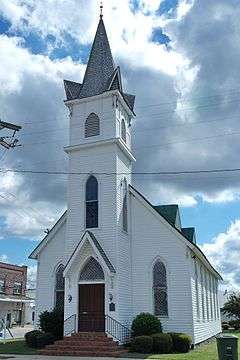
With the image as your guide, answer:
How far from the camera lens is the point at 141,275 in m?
25.8

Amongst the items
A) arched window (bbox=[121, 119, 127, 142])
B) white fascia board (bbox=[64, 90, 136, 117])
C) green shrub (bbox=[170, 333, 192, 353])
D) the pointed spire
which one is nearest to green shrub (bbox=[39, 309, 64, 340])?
green shrub (bbox=[170, 333, 192, 353])

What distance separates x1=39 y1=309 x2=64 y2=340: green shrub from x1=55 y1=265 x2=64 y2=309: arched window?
6.10 feet

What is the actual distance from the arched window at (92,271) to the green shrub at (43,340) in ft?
11.0

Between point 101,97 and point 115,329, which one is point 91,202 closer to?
point 101,97

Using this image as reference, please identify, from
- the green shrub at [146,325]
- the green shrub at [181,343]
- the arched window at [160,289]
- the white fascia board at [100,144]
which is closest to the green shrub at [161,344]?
the green shrub at [181,343]

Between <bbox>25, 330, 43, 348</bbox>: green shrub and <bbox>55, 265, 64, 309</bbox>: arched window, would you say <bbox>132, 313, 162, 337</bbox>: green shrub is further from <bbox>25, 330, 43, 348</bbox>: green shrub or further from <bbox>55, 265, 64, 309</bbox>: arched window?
<bbox>55, 265, 64, 309</bbox>: arched window

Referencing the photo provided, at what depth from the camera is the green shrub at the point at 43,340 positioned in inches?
928

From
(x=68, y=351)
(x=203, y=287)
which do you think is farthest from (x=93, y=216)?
(x=203, y=287)

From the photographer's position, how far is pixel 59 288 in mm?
27781

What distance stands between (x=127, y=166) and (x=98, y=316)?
9.23 meters

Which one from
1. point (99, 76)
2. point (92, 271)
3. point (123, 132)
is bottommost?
point (92, 271)

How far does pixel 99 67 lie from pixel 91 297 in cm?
1431

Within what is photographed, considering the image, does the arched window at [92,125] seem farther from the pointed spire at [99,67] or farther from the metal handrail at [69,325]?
the metal handrail at [69,325]

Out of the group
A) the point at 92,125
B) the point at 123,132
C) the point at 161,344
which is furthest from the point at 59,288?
the point at 123,132
